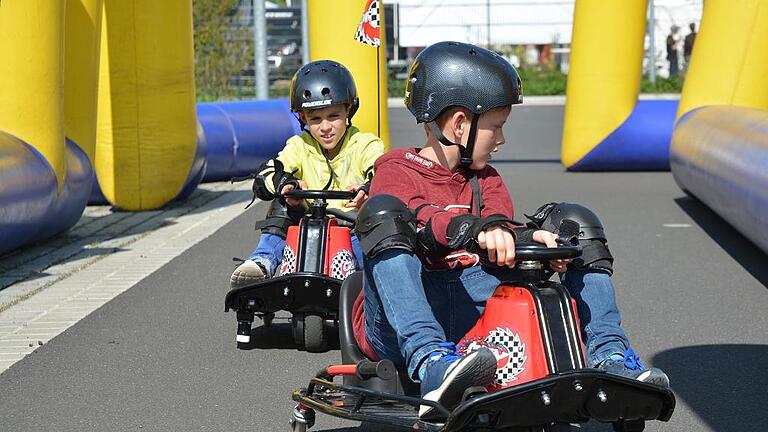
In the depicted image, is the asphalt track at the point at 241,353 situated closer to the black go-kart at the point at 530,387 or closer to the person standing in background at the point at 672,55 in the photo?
the black go-kart at the point at 530,387

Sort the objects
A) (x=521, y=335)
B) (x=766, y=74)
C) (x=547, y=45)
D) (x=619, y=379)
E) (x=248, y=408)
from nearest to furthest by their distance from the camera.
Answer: (x=619, y=379)
(x=521, y=335)
(x=248, y=408)
(x=766, y=74)
(x=547, y=45)

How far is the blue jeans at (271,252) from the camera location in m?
7.12

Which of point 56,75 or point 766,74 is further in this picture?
point 766,74

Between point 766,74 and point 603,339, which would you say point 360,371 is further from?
point 766,74

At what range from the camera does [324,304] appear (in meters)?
6.77

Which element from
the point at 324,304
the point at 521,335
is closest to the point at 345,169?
the point at 324,304

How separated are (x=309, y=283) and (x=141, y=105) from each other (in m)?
6.99

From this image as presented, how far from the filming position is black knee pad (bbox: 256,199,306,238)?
24.6 feet

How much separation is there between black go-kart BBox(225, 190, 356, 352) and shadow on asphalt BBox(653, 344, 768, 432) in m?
1.69

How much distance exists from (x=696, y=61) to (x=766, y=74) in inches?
43.1

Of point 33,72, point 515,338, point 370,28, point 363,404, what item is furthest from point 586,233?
point 33,72

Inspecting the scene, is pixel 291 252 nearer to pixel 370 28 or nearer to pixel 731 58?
pixel 370 28

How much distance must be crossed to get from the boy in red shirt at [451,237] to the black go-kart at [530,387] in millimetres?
104

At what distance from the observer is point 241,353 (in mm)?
6836
